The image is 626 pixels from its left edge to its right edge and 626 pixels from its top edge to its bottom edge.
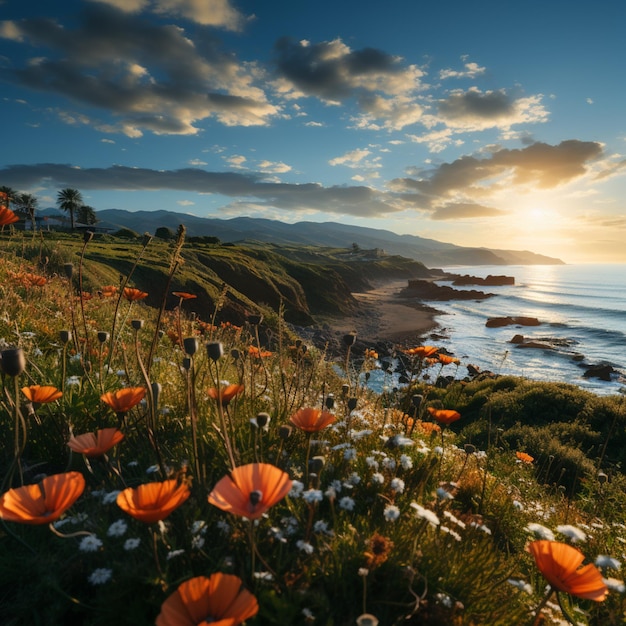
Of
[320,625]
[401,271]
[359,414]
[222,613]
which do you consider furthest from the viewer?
[401,271]

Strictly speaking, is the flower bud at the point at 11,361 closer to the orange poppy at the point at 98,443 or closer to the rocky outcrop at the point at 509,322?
the orange poppy at the point at 98,443

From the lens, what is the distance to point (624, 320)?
5334 cm

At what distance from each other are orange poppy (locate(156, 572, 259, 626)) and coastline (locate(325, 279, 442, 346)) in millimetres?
34402

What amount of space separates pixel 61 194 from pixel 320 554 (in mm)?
80904

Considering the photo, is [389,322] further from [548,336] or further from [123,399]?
[123,399]

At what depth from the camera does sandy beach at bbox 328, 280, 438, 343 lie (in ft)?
145

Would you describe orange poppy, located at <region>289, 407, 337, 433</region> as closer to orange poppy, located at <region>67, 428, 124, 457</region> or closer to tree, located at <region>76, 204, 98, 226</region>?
orange poppy, located at <region>67, 428, 124, 457</region>

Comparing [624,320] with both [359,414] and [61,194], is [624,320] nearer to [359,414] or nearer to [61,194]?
[359,414]

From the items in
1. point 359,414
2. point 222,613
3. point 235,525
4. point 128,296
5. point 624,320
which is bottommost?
point 624,320

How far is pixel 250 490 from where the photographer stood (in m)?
1.39

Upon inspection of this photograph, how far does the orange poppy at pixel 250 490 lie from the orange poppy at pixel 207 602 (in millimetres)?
184

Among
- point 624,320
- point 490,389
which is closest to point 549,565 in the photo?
point 490,389

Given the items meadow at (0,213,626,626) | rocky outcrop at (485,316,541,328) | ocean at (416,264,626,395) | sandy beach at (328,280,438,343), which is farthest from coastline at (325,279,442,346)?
meadow at (0,213,626,626)

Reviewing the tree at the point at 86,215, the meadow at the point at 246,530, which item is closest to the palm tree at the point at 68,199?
the tree at the point at 86,215
